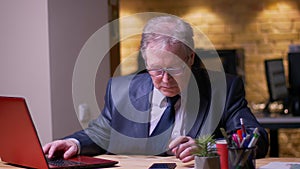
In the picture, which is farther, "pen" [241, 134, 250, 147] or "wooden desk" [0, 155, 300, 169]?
"wooden desk" [0, 155, 300, 169]

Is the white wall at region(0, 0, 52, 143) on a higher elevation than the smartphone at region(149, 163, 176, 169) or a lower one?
→ higher

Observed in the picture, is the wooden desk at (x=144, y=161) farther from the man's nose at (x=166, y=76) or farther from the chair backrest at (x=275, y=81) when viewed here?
the chair backrest at (x=275, y=81)

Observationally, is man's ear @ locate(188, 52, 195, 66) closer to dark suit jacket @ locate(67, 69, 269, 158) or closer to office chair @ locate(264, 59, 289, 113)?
dark suit jacket @ locate(67, 69, 269, 158)

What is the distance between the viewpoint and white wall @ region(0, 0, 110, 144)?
10.3 ft

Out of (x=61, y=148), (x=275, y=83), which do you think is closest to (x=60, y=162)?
(x=61, y=148)

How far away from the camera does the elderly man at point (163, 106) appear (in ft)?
7.30

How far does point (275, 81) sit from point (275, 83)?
2 cm

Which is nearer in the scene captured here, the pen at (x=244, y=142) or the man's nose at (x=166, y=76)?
the pen at (x=244, y=142)

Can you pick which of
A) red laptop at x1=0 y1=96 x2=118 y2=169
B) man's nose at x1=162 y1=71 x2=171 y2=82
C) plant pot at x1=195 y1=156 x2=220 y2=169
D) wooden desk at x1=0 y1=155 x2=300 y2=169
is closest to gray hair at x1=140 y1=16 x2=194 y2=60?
man's nose at x1=162 y1=71 x2=171 y2=82

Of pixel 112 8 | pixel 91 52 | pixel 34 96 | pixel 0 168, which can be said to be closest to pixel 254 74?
pixel 112 8

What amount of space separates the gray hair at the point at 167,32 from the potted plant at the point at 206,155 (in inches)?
23.7

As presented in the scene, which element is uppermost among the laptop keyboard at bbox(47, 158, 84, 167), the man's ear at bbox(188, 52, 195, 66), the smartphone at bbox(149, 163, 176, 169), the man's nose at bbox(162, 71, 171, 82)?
the man's ear at bbox(188, 52, 195, 66)

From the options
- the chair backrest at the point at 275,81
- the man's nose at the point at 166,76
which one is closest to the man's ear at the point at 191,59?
the man's nose at the point at 166,76

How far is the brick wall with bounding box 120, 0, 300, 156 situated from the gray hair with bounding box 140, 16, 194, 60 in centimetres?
393
